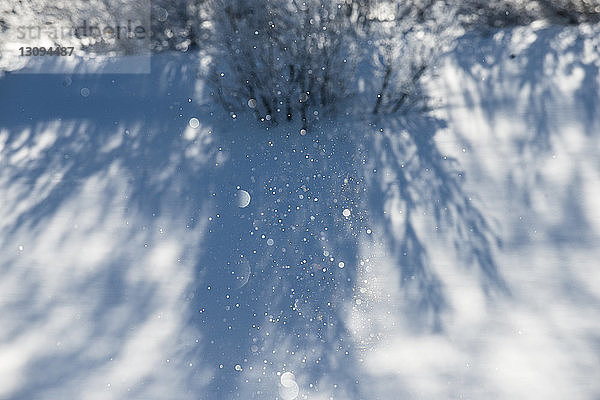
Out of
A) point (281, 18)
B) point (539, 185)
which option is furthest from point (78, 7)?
point (539, 185)

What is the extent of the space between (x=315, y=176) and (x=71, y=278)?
7.54 ft

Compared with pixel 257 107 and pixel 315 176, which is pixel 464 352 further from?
pixel 257 107

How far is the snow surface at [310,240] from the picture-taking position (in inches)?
138

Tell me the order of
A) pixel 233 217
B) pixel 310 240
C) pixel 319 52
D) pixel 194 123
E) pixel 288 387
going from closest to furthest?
pixel 288 387
pixel 310 240
pixel 233 217
pixel 319 52
pixel 194 123

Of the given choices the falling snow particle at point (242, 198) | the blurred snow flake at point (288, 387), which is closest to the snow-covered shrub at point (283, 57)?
the falling snow particle at point (242, 198)

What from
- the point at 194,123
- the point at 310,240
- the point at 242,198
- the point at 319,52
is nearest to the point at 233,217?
the point at 242,198

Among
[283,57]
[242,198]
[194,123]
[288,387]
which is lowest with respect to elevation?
[288,387]

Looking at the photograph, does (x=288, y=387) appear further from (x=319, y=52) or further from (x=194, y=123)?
(x=319, y=52)

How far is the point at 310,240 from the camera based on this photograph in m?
3.96

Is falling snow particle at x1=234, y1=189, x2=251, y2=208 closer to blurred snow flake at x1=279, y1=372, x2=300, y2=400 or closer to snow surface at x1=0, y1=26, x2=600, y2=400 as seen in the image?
snow surface at x1=0, y1=26, x2=600, y2=400

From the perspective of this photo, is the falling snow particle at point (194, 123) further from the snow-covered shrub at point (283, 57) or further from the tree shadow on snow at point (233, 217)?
the snow-covered shrub at point (283, 57)

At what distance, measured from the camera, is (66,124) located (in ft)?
15.3

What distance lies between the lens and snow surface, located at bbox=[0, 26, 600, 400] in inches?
138

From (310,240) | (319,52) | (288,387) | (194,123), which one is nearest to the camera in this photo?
(288,387)
